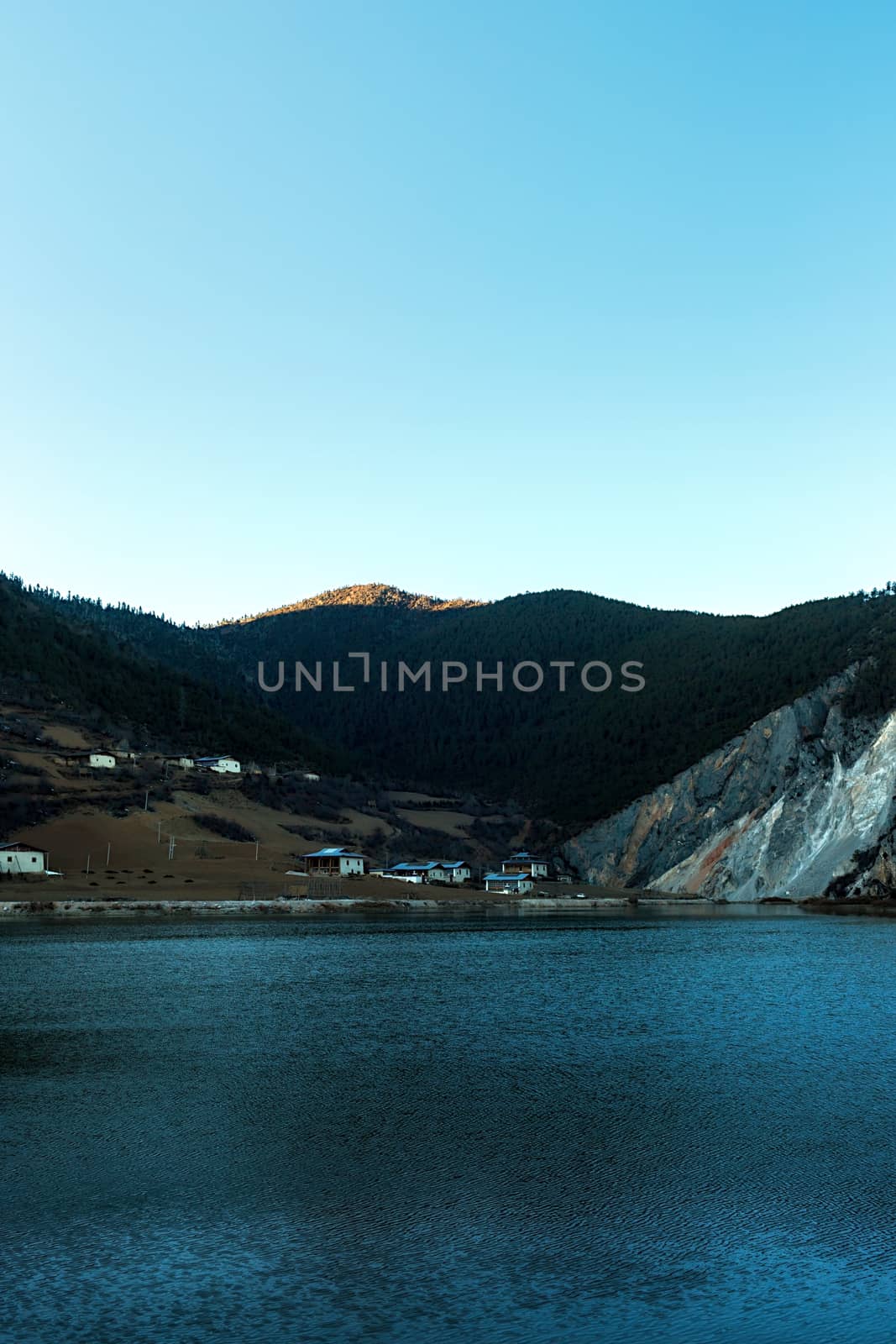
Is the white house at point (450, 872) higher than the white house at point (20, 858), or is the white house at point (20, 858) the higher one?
the white house at point (20, 858)

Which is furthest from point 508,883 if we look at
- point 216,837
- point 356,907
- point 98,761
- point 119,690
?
point 119,690

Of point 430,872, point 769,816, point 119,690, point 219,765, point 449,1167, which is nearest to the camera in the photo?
point 449,1167

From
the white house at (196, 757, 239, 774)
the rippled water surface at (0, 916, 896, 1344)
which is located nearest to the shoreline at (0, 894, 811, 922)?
the white house at (196, 757, 239, 774)

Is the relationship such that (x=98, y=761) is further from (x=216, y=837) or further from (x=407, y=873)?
(x=407, y=873)

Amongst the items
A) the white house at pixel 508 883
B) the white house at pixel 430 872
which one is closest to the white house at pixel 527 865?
the white house at pixel 508 883

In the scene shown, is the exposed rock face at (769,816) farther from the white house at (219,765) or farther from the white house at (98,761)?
the white house at (98,761)

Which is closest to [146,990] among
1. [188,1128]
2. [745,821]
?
[188,1128]
